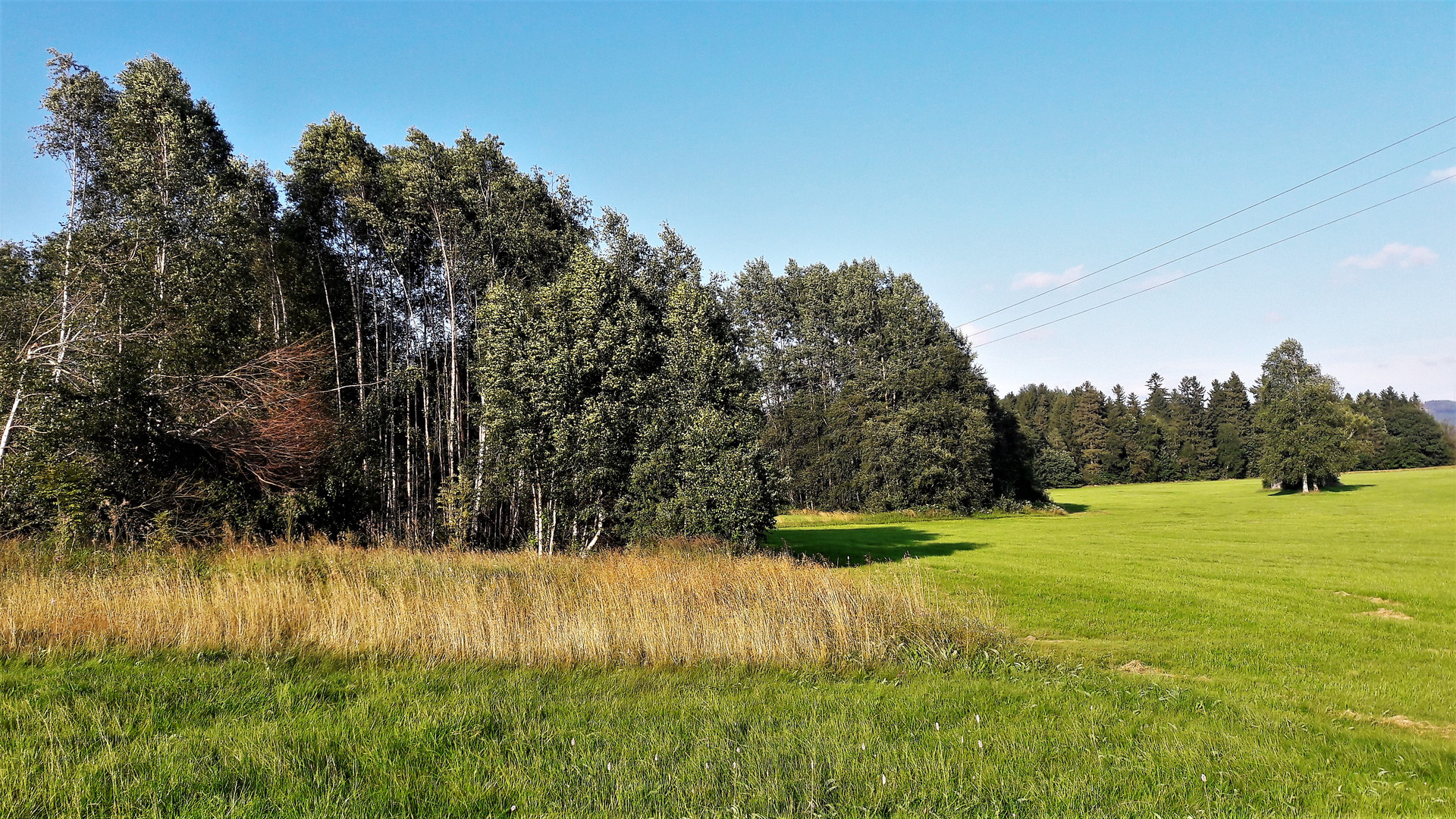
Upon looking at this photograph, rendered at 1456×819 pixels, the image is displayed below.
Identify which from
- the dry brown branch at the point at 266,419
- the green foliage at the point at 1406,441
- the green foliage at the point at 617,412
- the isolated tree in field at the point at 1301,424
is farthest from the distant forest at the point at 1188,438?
the dry brown branch at the point at 266,419

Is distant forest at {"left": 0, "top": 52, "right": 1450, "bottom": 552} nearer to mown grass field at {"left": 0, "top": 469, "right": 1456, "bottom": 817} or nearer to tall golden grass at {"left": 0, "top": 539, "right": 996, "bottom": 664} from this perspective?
tall golden grass at {"left": 0, "top": 539, "right": 996, "bottom": 664}

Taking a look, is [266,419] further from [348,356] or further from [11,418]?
[348,356]

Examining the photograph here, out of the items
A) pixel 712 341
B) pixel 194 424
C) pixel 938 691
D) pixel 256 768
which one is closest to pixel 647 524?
pixel 712 341

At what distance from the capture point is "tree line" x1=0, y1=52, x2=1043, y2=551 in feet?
52.1

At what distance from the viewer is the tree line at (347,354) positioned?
1587 cm

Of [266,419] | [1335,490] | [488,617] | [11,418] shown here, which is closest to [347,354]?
[266,419]

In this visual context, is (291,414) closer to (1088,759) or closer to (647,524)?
(647,524)

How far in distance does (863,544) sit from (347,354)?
2705 cm

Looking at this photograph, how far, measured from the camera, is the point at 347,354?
33719 millimetres

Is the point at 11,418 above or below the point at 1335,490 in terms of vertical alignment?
above

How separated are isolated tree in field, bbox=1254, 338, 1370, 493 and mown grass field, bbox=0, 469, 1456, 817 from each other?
60.7 m

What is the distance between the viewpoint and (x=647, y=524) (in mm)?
22047

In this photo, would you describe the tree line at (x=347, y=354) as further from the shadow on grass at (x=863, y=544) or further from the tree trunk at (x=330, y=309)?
the shadow on grass at (x=863, y=544)

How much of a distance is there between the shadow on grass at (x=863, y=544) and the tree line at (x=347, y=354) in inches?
186
